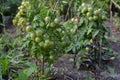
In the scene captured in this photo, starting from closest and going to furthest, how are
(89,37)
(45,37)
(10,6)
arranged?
1. (45,37)
2. (89,37)
3. (10,6)

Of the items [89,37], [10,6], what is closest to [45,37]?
[89,37]

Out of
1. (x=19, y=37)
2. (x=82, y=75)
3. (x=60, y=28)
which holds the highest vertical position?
(x=60, y=28)

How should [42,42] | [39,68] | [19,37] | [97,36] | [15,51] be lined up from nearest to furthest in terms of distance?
[42,42]
[39,68]
[97,36]
[15,51]
[19,37]

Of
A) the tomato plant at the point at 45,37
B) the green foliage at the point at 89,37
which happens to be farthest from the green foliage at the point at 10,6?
the tomato plant at the point at 45,37

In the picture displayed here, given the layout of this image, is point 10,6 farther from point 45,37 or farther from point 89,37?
point 45,37

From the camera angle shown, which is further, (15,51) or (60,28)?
(15,51)

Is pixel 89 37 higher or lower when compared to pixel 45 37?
lower

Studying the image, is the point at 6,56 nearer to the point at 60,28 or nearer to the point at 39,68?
the point at 39,68

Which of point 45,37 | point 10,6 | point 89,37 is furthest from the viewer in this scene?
point 10,6

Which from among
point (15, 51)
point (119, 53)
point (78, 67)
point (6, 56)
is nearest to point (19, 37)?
point (15, 51)

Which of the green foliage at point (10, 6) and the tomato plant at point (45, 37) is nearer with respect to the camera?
the tomato plant at point (45, 37)

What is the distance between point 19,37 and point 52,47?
1.07 meters

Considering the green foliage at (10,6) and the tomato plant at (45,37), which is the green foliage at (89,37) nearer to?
the tomato plant at (45,37)

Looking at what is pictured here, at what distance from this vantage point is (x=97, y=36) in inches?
126
